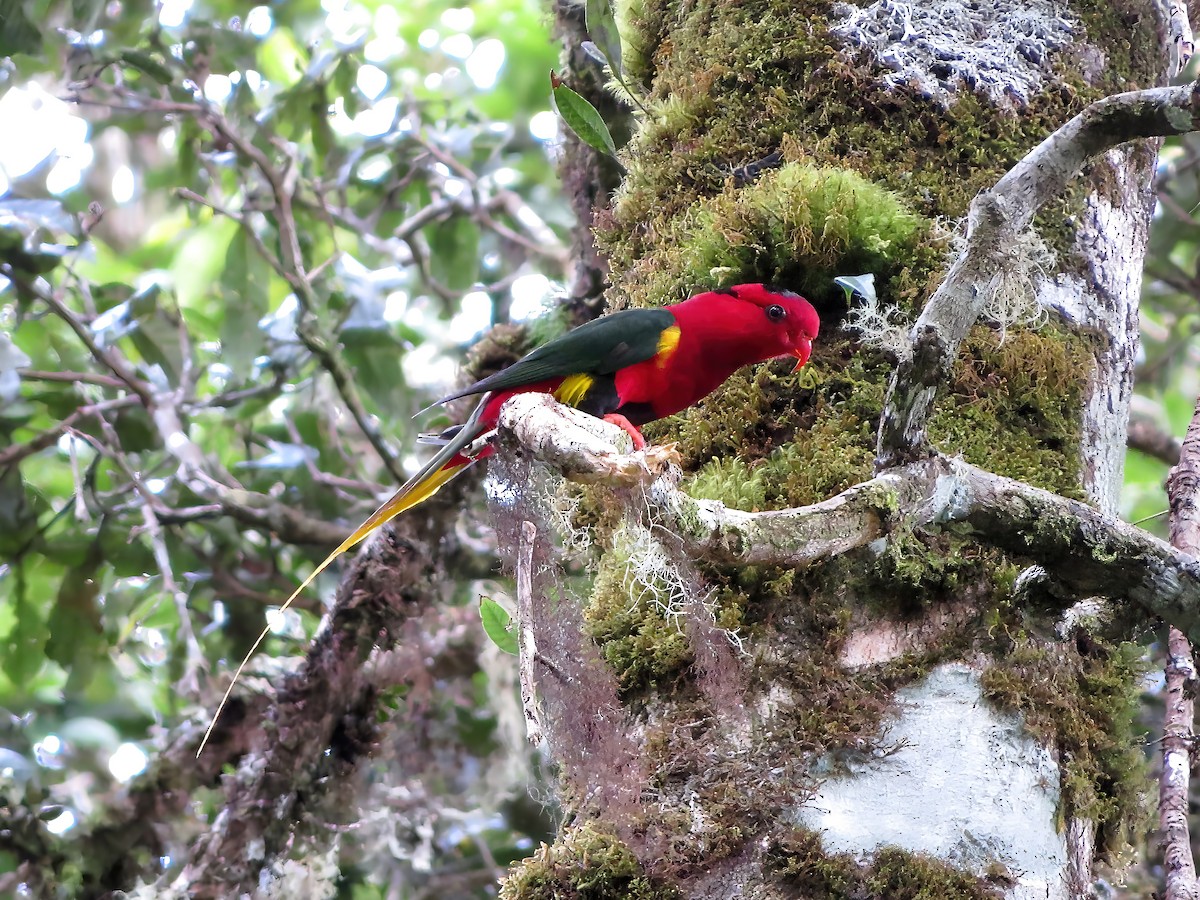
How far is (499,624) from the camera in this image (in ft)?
7.75

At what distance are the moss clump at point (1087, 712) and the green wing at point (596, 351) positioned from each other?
3.25ft

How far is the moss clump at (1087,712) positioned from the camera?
179 centimetres

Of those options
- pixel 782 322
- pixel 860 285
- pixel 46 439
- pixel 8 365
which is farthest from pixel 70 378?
pixel 860 285

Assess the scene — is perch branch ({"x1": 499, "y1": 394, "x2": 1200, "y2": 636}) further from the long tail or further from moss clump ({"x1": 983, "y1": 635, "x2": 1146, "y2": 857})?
the long tail

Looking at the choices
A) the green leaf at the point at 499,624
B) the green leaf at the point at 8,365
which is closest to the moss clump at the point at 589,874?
the green leaf at the point at 499,624

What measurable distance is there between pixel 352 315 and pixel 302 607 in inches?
48.6

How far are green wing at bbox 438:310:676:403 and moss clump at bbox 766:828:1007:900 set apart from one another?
1120mm

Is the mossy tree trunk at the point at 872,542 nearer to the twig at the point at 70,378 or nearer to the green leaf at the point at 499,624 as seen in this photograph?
the green leaf at the point at 499,624

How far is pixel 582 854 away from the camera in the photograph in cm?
172

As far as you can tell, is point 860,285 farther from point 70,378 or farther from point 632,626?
point 70,378

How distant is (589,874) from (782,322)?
109 cm

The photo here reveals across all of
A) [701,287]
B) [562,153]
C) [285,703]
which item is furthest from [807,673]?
[562,153]

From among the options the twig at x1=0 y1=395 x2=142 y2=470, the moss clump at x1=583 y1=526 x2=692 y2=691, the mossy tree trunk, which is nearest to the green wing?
the mossy tree trunk

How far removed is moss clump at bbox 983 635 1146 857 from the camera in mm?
1785
